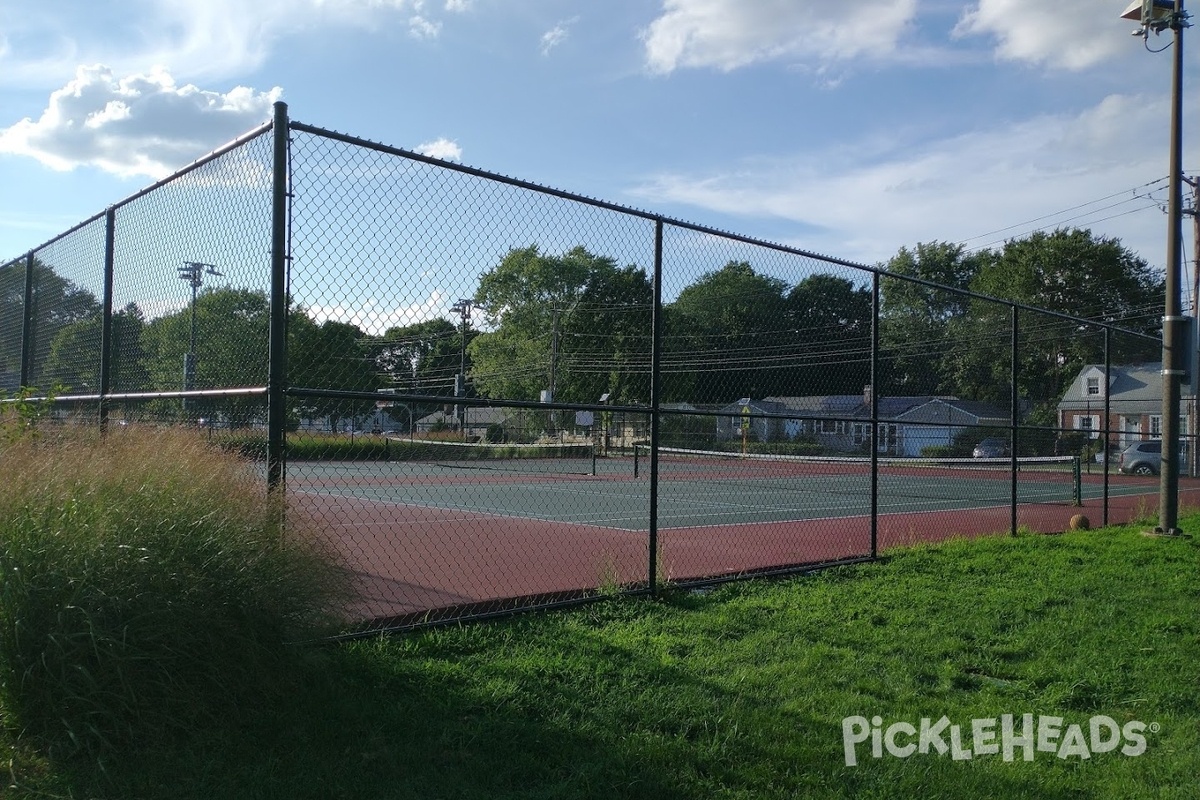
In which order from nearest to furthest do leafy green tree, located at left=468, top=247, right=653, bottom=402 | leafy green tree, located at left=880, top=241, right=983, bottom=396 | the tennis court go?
leafy green tree, located at left=468, top=247, right=653, bottom=402
the tennis court
leafy green tree, located at left=880, top=241, right=983, bottom=396

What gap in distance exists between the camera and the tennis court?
7.41 meters

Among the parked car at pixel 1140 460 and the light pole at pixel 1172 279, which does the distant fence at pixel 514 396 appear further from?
the parked car at pixel 1140 460

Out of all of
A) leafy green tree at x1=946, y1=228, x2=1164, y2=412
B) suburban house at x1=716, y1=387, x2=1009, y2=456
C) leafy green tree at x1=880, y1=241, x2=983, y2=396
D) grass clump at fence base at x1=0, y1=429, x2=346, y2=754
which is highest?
leafy green tree at x1=946, y1=228, x2=1164, y2=412

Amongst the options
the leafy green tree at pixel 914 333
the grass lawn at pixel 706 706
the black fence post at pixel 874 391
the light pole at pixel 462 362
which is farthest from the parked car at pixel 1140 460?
the light pole at pixel 462 362

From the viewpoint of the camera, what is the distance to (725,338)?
13531mm

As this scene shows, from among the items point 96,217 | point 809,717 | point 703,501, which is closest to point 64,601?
point 809,717

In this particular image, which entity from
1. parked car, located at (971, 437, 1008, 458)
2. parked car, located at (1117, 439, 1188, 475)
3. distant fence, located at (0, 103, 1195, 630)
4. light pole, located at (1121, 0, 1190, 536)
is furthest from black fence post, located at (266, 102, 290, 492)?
parked car, located at (1117, 439, 1188, 475)

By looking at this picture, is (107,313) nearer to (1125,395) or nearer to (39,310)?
(39,310)

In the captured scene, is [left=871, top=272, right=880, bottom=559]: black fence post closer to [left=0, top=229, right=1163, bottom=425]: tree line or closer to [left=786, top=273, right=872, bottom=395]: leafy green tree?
[left=0, top=229, right=1163, bottom=425]: tree line

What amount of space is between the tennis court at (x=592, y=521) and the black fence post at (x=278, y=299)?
1.25 ft

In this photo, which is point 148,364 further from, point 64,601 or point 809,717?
point 809,717

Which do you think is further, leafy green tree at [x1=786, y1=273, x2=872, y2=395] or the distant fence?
leafy green tree at [x1=786, y1=273, x2=872, y2=395]

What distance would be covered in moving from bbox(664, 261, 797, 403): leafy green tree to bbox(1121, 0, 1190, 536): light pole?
517 centimetres

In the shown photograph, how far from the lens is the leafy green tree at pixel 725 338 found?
8.91 meters
